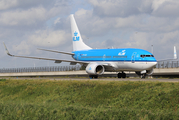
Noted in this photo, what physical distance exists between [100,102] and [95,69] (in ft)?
57.7

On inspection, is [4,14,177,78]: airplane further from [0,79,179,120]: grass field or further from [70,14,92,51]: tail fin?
[0,79,179,120]: grass field

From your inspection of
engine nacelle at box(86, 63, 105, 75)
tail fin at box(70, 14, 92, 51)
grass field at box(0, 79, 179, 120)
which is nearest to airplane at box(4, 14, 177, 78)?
engine nacelle at box(86, 63, 105, 75)

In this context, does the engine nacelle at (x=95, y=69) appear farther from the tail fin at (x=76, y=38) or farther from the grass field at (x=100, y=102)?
the grass field at (x=100, y=102)

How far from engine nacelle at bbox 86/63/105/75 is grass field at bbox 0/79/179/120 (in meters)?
11.4

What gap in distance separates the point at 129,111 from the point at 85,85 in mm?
8396

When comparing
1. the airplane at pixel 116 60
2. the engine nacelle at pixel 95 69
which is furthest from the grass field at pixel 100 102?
the airplane at pixel 116 60

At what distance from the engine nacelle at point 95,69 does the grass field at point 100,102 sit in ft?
37.3

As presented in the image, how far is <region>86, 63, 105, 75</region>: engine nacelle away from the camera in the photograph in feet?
127

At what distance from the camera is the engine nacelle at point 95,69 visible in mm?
38594

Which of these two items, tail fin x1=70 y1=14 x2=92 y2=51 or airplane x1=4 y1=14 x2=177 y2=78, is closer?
airplane x1=4 y1=14 x2=177 y2=78

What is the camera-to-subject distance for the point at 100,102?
21172mm

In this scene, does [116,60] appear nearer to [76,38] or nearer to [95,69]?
[95,69]

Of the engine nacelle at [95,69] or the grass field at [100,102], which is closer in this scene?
the grass field at [100,102]

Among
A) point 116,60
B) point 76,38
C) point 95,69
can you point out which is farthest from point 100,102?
point 76,38
